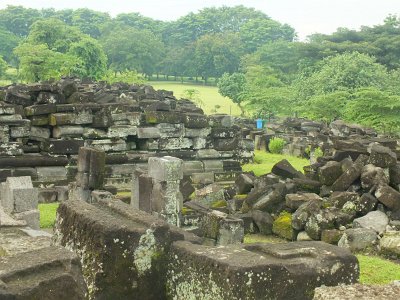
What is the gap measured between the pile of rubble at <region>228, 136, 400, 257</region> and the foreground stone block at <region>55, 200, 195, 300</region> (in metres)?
6.06

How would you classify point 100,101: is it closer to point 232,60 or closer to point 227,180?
point 227,180

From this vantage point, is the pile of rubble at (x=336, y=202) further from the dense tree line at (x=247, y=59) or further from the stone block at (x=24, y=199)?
the dense tree line at (x=247, y=59)

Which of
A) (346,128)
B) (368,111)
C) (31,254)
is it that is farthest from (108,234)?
(368,111)

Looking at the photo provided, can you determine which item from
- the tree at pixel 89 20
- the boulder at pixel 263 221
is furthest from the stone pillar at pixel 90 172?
the tree at pixel 89 20

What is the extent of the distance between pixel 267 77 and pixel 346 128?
2943 cm

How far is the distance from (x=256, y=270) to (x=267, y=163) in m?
16.5

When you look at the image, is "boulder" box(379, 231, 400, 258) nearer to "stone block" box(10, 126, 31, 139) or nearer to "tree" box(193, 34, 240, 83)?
"stone block" box(10, 126, 31, 139)

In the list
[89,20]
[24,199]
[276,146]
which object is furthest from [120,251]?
[89,20]

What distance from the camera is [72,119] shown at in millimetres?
16141

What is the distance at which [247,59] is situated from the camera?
7625 centimetres

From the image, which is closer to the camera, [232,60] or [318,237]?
[318,237]

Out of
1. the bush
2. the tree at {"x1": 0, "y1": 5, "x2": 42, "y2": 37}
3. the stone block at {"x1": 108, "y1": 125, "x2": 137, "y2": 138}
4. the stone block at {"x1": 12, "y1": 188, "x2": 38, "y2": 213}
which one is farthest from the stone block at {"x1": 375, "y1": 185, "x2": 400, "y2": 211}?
the tree at {"x1": 0, "y1": 5, "x2": 42, "y2": 37}

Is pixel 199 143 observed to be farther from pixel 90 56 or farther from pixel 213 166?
pixel 90 56

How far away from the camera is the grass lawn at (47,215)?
1202 cm
